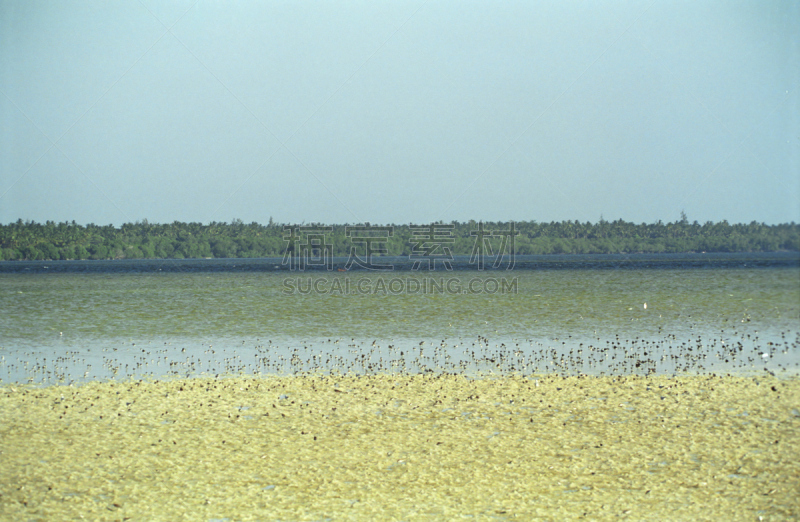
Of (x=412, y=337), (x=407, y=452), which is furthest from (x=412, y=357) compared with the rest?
(x=407, y=452)

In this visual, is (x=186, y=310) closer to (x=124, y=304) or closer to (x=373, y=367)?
(x=124, y=304)

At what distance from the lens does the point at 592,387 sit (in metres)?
15.1

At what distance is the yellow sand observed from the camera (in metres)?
8.55

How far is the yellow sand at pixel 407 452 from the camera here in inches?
336

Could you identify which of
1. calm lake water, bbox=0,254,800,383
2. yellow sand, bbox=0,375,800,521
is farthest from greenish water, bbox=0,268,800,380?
yellow sand, bbox=0,375,800,521

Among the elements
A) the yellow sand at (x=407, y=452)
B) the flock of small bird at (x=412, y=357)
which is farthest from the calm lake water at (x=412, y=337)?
the yellow sand at (x=407, y=452)

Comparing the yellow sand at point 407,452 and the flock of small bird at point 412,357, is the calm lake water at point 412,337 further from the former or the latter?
the yellow sand at point 407,452

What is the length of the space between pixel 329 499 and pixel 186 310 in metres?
32.9

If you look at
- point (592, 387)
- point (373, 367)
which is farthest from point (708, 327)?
point (373, 367)

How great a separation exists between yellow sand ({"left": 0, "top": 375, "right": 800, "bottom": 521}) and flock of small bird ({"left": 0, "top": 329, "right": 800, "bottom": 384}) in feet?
7.91

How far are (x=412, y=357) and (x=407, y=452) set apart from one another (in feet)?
31.2

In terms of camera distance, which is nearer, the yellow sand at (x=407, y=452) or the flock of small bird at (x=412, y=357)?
the yellow sand at (x=407, y=452)

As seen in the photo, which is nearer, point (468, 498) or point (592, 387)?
point (468, 498)

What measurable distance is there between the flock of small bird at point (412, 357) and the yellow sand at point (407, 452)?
2.41 m
